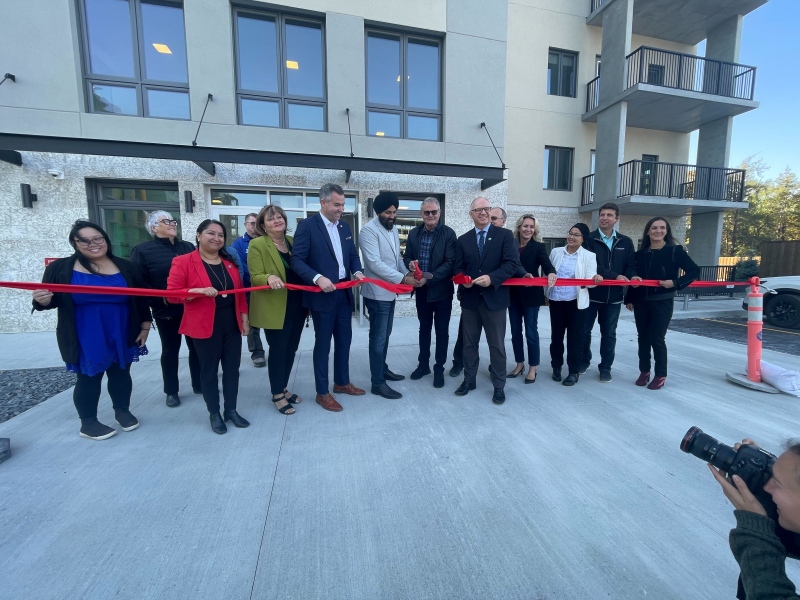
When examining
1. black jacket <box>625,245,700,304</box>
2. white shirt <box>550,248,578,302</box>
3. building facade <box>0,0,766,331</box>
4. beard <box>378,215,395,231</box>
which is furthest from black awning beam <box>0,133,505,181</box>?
black jacket <box>625,245,700,304</box>

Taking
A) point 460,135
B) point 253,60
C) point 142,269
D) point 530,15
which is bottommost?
point 142,269

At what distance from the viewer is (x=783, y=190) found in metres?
22.8

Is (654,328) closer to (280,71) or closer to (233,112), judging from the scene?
(233,112)

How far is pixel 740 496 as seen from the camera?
1082 mm

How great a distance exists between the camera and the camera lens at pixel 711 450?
116 cm

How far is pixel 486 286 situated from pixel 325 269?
1.58 m

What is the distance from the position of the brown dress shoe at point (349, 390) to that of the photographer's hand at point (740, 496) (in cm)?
301

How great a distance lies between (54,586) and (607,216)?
16.4ft

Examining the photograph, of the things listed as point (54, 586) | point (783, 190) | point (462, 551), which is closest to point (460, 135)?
point (462, 551)

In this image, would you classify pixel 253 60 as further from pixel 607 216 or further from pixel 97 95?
pixel 607 216

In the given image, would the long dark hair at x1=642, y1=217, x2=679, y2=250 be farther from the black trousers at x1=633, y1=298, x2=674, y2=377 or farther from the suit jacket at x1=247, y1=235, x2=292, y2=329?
the suit jacket at x1=247, y1=235, x2=292, y2=329

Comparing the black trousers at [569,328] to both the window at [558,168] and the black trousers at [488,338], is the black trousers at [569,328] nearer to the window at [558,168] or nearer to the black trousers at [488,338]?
the black trousers at [488,338]

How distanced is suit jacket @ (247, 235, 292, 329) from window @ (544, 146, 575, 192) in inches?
429

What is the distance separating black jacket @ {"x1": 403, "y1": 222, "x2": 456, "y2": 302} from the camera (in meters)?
3.67
